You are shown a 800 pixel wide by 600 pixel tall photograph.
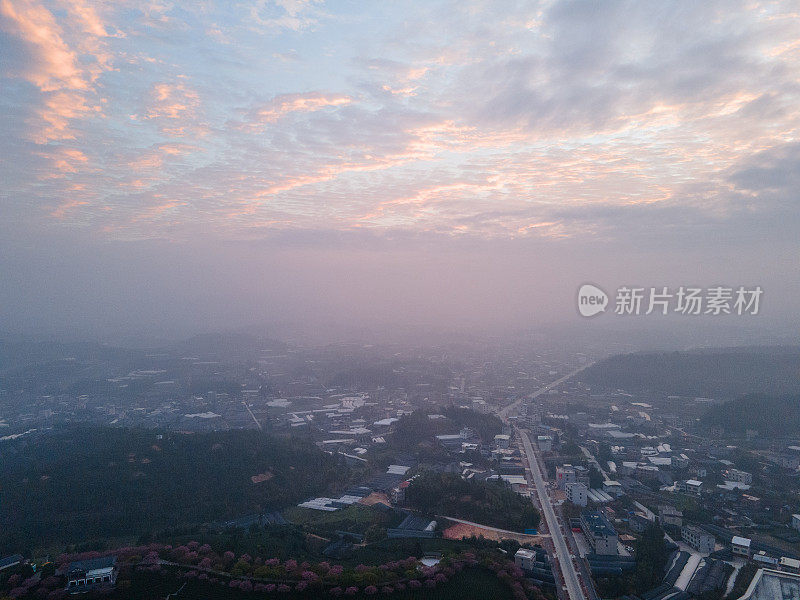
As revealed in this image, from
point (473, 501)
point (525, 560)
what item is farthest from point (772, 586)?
point (473, 501)

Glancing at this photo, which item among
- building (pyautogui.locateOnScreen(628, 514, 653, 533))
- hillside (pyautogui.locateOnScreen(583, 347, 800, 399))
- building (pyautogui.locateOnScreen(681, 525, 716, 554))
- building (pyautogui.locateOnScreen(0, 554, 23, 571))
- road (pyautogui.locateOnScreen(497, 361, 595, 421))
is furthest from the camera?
hillside (pyautogui.locateOnScreen(583, 347, 800, 399))

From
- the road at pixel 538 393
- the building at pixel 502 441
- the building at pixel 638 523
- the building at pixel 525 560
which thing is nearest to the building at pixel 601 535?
the building at pixel 638 523

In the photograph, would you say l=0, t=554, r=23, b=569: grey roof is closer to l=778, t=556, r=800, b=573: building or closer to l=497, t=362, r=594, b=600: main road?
l=497, t=362, r=594, b=600: main road

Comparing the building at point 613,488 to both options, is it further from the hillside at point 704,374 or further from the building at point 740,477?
the hillside at point 704,374

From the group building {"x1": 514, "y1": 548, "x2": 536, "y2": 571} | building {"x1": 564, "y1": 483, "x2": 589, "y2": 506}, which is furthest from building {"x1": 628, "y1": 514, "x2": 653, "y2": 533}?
building {"x1": 514, "y1": 548, "x2": 536, "y2": 571}

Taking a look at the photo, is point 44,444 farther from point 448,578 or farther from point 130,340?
point 130,340

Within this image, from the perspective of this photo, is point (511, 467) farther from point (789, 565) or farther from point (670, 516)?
point (789, 565)
